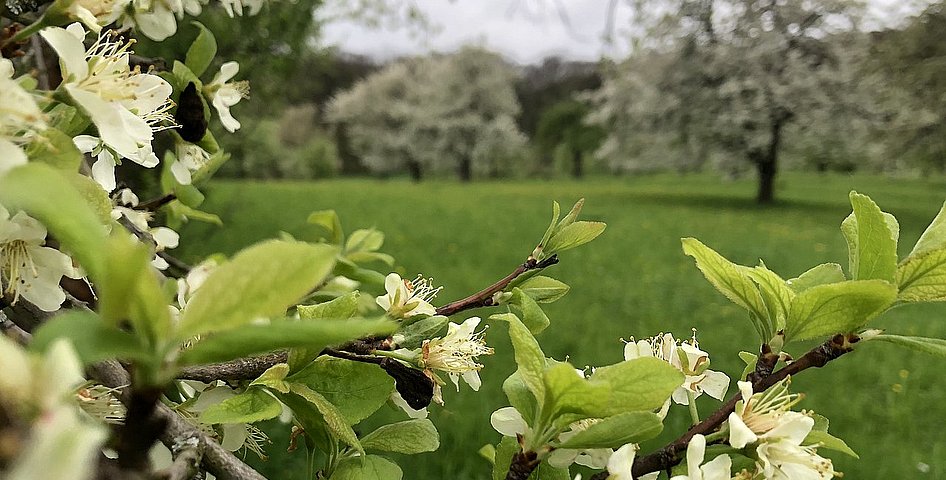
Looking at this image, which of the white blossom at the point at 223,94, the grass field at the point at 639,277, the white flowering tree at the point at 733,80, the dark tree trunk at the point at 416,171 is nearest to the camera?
the white blossom at the point at 223,94

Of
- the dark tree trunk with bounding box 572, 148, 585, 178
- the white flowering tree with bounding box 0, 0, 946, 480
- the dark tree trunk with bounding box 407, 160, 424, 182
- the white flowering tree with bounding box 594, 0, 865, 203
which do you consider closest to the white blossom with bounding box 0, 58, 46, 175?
the white flowering tree with bounding box 0, 0, 946, 480

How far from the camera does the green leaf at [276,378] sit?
1.69ft

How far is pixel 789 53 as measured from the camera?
1155 centimetres

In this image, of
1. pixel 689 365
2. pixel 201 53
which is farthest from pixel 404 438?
pixel 201 53

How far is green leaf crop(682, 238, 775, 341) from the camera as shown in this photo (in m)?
0.52

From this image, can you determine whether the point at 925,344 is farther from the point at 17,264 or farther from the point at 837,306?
the point at 17,264

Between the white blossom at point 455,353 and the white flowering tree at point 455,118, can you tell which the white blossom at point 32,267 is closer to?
the white blossom at point 455,353

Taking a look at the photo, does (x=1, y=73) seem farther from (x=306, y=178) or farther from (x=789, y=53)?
(x=306, y=178)

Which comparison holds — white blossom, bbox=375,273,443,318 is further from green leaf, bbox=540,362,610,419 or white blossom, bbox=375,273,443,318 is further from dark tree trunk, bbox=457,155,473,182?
dark tree trunk, bbox=457,155,473,182

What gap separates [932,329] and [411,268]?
158 inches

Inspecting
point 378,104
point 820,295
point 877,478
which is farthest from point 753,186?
point 820,295

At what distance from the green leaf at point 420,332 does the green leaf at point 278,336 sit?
34 cm

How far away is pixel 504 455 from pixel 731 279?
0.76 ft

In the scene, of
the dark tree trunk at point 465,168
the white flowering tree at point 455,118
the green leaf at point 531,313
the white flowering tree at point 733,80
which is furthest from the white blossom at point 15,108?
the dark tree trunk at point 465,168
